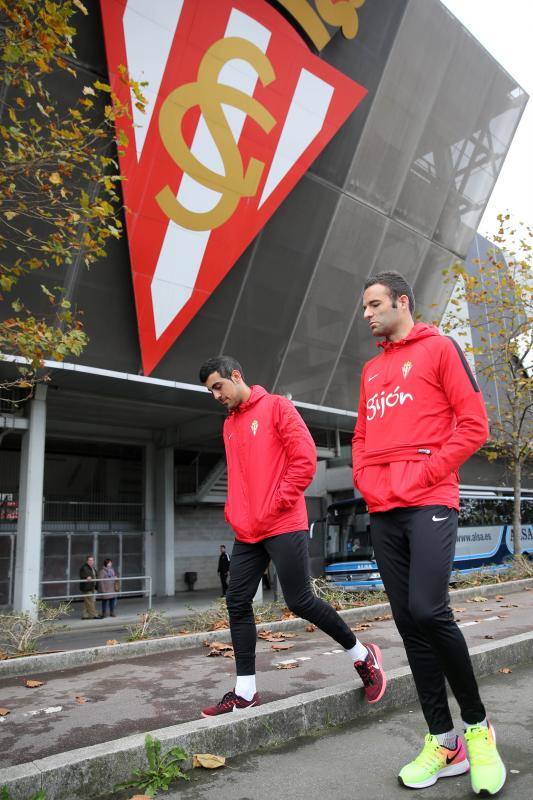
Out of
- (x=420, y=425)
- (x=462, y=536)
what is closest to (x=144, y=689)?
(x=420, y=425)

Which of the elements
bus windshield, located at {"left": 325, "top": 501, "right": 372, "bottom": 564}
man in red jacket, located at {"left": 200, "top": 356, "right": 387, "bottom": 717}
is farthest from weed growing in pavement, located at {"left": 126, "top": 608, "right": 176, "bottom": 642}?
bus windshield, located at {"left": 325, "top": 501, "right": 372, "bottom": 564}

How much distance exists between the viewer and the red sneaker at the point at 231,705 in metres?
3.36

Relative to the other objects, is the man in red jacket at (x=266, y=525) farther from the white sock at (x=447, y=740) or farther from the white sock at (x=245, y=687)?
the white sock at (x=447, y=740)

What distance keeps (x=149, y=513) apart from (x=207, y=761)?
19.7 metres

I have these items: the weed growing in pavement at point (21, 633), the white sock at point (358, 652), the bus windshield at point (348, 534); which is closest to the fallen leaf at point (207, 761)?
the white sock at point (358, 652)

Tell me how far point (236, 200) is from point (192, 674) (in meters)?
9.71

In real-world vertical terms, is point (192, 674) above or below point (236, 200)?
below

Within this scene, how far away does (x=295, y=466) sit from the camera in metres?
3.58

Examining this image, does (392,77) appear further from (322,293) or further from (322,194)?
(322,293)

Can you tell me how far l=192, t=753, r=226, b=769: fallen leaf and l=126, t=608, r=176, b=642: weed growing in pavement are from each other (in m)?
4.72

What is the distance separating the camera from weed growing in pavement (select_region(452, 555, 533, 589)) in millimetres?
12391

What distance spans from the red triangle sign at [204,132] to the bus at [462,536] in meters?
7.81

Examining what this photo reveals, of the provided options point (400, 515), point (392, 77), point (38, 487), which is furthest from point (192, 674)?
point (392, 77)

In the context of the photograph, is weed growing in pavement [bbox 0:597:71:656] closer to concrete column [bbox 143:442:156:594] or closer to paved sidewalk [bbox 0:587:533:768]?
paved sidewalk [bbox 0:587:533:768]
